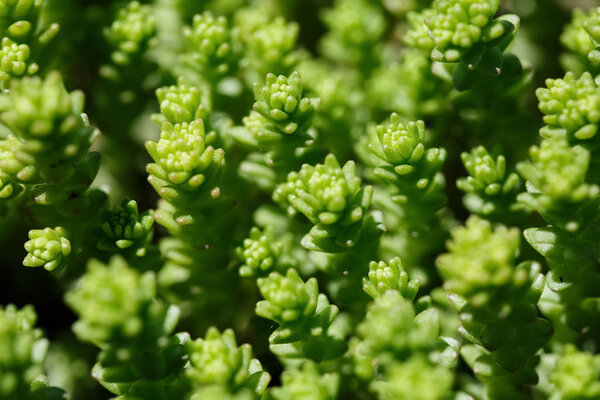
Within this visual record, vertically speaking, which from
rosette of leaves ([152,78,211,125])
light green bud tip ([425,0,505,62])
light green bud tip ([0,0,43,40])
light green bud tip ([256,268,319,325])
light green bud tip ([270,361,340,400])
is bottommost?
light green bud tip ([270,361,340,400])

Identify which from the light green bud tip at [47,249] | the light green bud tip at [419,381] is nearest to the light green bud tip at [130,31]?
the light green bud tip at [47,249]

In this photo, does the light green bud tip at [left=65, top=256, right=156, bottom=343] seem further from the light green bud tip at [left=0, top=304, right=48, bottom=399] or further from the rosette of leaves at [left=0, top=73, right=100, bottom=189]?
the rosette of leaves at [left=0, top=73, right=100, bottom=189]

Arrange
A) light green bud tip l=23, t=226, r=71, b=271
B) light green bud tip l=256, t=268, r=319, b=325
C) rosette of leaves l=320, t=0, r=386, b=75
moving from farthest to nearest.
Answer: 1. rosette of leaves l=320, t=0, r=386, b=75
2. light green bud tip l=23, t=226, r=71, b=271
3. light green bud tip l=256, t=268, r=319, b=325

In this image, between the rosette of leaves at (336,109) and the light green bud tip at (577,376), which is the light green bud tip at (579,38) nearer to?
the rosette of leaves at (336,109)

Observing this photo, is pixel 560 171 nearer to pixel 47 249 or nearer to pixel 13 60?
pixel 47 249

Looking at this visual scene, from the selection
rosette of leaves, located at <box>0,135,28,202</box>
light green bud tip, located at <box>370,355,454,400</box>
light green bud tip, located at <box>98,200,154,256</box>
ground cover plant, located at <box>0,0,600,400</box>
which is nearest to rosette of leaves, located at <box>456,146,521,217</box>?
ground cover plant, located at <box>0,0,600,400</box>

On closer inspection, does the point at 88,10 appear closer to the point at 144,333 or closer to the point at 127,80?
the point at 127,80

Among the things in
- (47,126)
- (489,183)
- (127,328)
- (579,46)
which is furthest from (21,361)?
(579,46)
